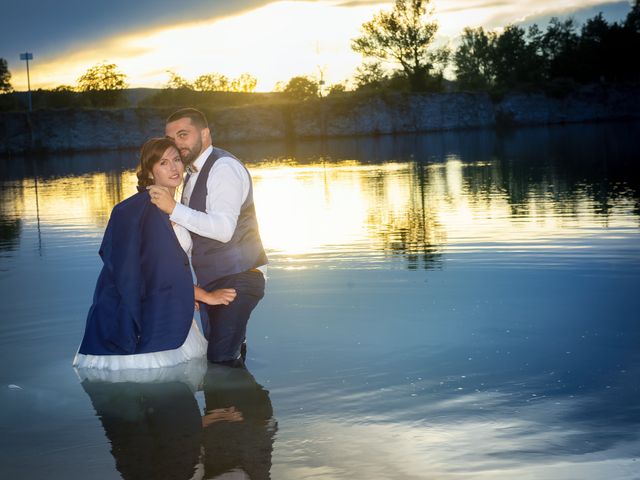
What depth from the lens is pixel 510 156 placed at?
3738 cm

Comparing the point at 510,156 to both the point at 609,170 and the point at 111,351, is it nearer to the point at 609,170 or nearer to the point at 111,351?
the point at 609,170

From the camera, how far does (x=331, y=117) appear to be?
82.8m

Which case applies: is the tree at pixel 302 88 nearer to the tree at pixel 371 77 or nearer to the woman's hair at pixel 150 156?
the tree at pixel 371 77

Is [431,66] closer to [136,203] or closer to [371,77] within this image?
[371,77]

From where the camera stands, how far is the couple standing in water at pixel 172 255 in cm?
665

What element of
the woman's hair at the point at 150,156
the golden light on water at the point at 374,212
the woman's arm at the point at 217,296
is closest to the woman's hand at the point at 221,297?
the woman's arm at the point at 217,296

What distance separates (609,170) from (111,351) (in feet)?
74.3

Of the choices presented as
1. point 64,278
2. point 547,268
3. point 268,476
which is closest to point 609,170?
point 547,268

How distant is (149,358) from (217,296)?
2.23ft

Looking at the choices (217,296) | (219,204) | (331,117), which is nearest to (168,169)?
(219,204)

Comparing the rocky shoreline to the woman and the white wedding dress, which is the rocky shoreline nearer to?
the white wedding dress

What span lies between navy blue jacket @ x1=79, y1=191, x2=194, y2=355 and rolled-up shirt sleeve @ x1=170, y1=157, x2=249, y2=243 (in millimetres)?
284

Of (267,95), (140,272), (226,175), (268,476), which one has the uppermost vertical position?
(267,95)

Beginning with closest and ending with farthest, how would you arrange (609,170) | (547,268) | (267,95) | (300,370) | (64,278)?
1. (300,370)
2. (547,268)
3. (64,278)
4. (609,170)
5. (267,95)
